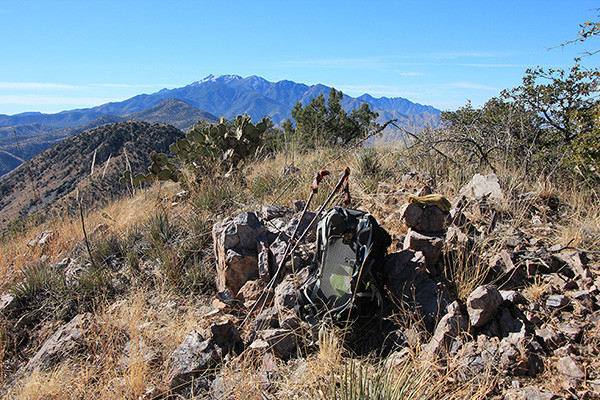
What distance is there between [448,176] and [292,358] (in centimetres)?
334

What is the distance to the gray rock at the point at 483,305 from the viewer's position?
221 cm

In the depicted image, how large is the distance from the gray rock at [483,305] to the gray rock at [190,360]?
1.81 m

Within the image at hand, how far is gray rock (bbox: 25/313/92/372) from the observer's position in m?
2.78

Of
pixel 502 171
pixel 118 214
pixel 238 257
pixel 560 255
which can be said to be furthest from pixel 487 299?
pixel 118 214

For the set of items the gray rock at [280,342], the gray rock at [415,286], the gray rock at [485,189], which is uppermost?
the gray rock at [485,189]

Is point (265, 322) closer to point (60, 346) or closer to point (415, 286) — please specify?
point (415, 286)

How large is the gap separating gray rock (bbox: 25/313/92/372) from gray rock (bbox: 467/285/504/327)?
308 centimetres

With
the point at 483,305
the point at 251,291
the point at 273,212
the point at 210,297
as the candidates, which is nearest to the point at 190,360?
the point at 251,291

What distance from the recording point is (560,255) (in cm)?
269

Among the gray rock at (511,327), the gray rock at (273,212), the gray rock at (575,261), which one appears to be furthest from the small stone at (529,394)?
the gray rock at (273,212)

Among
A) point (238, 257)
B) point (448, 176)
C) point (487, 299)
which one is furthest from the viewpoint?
point (448, 176)

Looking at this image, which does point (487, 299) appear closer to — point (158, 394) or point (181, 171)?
point (158, 394)

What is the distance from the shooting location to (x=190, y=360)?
94.7 inches

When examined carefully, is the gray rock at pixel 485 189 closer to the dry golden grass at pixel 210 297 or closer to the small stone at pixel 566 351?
the dry golden grass at pixel 210 297
